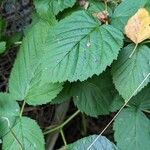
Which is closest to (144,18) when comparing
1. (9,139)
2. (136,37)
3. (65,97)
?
(136,37)

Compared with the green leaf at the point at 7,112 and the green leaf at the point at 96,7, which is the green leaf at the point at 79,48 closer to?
the green leaf at the point at 96,7

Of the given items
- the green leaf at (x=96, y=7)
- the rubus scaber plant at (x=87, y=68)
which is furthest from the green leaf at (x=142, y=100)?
the green leaf at (x=96, y=7)

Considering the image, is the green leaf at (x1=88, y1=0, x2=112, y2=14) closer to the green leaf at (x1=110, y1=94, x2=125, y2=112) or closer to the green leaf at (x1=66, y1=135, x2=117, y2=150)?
the green leaf at (x1=110, y1=94, x2=125, y2=112)

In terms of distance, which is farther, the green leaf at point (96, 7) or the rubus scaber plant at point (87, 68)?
the green leaf at point (96, 7)

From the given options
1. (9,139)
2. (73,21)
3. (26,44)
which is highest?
(73,21)

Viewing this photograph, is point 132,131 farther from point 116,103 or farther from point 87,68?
point 87,68

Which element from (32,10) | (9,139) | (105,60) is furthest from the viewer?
(32,10)

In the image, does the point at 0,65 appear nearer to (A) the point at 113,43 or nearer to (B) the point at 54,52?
(B) the point at 54,52

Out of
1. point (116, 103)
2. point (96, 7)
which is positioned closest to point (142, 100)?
point (116, 103)
